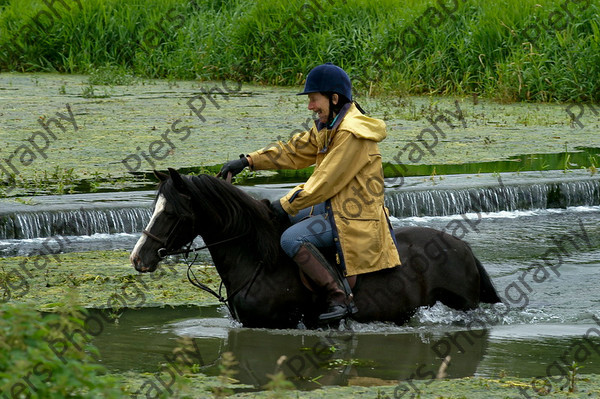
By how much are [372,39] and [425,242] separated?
1173 centimetres

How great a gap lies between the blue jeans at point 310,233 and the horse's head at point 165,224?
1.70 feet

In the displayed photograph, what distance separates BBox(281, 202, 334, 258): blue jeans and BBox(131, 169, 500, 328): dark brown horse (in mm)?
120

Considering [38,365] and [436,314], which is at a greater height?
[38,365]

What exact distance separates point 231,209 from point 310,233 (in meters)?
0.44

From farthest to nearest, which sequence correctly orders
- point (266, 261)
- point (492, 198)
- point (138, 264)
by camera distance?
1. point (492, 198)
2. point (266, 261)
3. point (138, 264)

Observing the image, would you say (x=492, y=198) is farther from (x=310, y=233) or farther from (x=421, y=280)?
(x=310, y=233)

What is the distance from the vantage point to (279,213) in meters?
5.67

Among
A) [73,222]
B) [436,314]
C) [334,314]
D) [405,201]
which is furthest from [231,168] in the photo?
[405,201]

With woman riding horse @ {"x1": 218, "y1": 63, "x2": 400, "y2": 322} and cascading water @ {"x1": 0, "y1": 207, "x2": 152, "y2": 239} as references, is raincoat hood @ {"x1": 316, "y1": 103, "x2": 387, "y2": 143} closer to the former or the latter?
woman riding horse @ {"x1": 218, "y1": 63, "x2": 400, "y2": 322}

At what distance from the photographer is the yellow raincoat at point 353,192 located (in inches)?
213

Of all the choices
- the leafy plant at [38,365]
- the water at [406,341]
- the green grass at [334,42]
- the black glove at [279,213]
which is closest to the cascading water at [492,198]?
the water at [406,341]

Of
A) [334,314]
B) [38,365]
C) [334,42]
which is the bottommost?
[334,42]

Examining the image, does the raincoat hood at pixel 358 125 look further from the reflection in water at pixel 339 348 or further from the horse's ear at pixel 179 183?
the reflection in water at pixel 339 348

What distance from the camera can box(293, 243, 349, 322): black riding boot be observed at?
5.47 m
